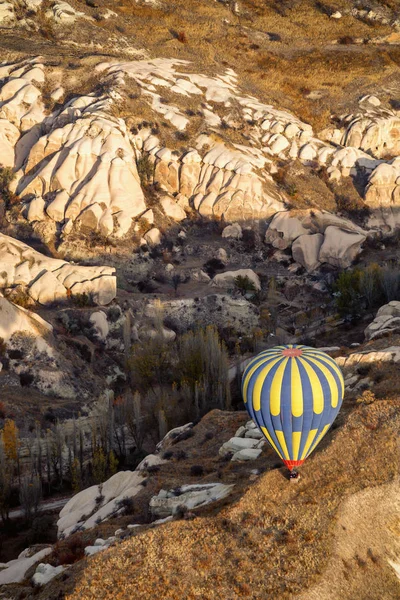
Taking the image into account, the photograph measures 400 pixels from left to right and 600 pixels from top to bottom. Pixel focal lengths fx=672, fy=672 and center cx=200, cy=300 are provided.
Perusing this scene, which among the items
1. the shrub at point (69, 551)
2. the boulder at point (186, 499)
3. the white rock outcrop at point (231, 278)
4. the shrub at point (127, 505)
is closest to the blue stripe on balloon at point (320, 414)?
the boulder at point (186, 499)

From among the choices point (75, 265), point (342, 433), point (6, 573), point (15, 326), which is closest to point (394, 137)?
point (75, 265)

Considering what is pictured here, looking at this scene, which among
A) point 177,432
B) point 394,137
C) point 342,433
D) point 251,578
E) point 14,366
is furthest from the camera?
point 394,137

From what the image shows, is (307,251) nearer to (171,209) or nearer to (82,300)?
(171,209)

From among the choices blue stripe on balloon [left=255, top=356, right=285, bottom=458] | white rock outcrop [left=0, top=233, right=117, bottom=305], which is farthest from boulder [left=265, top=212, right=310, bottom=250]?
blue stripe on balloon [left=255, top=356, right=285, bottom=458]

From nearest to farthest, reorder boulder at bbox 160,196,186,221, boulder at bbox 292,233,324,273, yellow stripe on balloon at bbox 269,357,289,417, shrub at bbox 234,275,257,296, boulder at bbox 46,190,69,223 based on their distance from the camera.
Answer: yellow stripe on balloon at bbox 269,357,289,417 → shrub at bbox 234,275,257,296 → boulder at bbox 46,190,69,223 → boulder at bbox 292,233,324,273 → boulder at bbox 160,196,186,221

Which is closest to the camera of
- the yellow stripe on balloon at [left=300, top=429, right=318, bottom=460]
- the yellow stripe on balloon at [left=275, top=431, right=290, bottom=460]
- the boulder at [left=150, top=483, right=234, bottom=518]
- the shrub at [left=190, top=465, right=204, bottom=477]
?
the yellow stripe on balloon at [left=300, top=429, right=318, bottom=460]

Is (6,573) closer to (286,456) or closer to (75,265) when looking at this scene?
(286,456)

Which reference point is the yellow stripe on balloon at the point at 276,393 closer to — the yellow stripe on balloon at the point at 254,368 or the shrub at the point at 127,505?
the yellow stripe on balloon at the point at 254,368

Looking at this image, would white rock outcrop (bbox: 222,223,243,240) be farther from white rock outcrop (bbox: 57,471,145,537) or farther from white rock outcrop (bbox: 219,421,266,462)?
white rock outcrop (bbox: 57,471,145,537)
